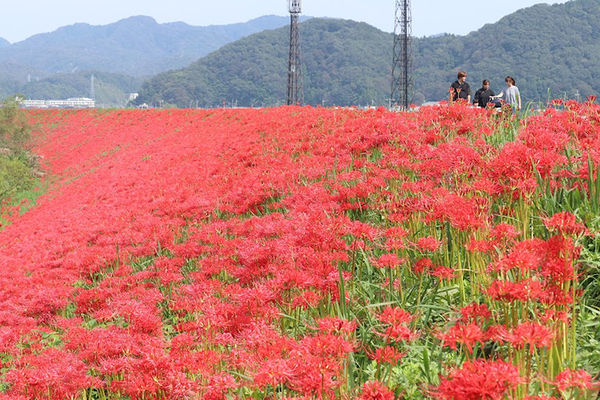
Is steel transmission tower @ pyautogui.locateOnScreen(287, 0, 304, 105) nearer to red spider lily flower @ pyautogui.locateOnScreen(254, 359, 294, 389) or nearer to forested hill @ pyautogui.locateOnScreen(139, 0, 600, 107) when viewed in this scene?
red spider lily flower @ pyautogui.locateOnScreen(254, 359, 294, 389)

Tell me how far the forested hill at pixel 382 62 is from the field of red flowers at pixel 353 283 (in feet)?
292

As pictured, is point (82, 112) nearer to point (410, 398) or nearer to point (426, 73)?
point (410, 398)

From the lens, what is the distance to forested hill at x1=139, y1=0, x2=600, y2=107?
113m

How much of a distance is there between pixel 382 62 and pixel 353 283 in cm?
16878

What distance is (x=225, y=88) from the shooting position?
6786 inches

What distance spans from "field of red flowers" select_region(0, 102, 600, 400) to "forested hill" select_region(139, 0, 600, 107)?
89036 millimetres

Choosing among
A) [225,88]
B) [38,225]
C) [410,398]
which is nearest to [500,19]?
[225,88]

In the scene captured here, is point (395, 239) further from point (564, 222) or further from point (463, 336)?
point (463, 336)

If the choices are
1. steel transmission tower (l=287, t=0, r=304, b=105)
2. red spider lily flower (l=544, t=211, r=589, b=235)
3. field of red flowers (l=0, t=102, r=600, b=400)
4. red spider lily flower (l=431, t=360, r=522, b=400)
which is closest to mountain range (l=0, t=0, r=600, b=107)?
steel transmission tower (l=287, t=0, r=304, b=105)

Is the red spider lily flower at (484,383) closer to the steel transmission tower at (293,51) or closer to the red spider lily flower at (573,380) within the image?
the red spider lily flower at (573,380)

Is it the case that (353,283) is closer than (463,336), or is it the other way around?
(463,336)

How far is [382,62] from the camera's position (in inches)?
6531

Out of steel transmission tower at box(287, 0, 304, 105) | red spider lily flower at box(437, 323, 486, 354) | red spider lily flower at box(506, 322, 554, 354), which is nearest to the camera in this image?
red spider lily flower at box(506, 322, 554, 354)

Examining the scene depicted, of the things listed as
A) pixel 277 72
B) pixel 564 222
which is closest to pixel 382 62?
pixel 277 72
